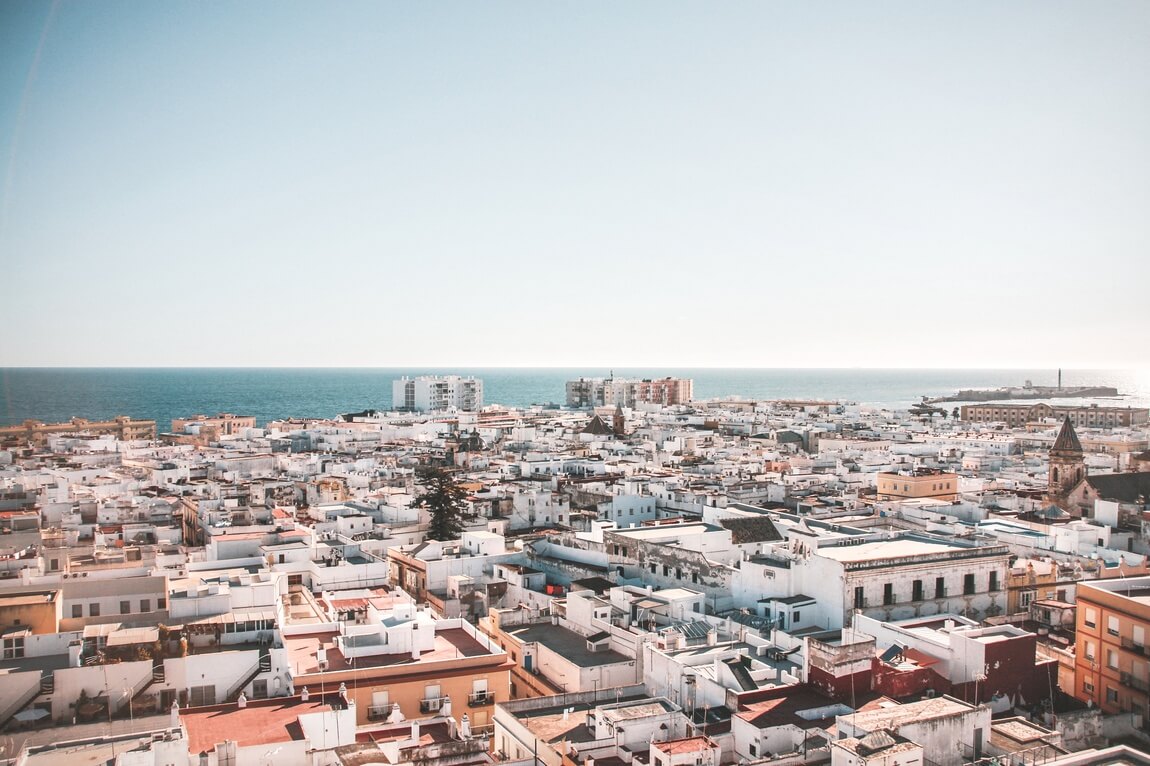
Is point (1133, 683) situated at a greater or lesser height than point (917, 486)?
lesser

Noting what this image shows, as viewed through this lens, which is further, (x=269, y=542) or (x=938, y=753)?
(x=269, y=542)

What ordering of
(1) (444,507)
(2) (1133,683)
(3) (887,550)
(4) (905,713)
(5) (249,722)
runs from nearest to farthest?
(4) (905,713)
(5) (249,722)
(2) (1133,683)
(3) (887,550)
(1) (444,507)

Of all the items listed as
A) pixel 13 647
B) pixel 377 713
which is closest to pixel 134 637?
pixel 13 647

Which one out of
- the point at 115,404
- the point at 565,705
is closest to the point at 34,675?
the point at 565,705

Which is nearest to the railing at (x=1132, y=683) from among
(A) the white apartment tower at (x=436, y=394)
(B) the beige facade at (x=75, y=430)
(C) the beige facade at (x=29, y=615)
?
(C) the beige facade at (x=29, y=615)

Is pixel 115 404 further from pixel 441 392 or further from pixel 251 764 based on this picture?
pixel 251 764

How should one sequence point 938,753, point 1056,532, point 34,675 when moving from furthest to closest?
1. point 1056,532
2. point 34,675
3. point 938,753

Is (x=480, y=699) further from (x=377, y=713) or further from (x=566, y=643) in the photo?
(x=566, y=643)
